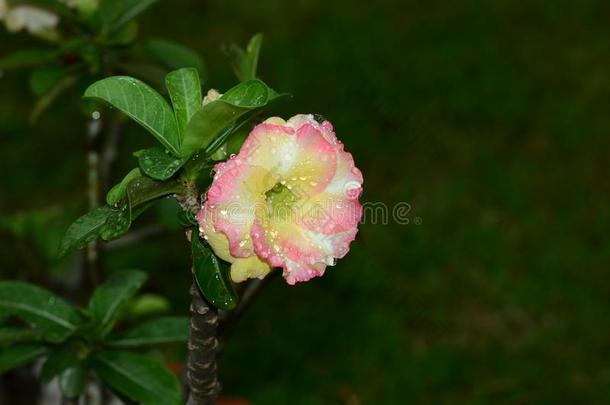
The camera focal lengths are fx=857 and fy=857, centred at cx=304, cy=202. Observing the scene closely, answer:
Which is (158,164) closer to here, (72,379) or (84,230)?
(84,230)

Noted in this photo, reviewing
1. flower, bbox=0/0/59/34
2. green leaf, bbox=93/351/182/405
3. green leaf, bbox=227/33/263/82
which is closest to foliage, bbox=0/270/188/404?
green leaf, bbox=93/351/182/405

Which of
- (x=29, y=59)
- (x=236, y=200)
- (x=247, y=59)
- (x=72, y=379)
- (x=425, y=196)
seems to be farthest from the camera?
(x=425, y=196)

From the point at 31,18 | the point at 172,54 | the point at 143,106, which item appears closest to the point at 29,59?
the point at 31,18

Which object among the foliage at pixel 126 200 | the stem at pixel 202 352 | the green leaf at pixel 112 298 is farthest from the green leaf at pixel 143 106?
the green leaf at pixel 112 298

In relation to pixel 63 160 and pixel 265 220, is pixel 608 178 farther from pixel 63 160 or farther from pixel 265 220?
pixel 265 220

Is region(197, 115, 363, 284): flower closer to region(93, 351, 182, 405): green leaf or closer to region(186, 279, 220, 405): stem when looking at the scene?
region(186, 279, 220, 405): stem

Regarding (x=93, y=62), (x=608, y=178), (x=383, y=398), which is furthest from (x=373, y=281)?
(x=93, y=62)
